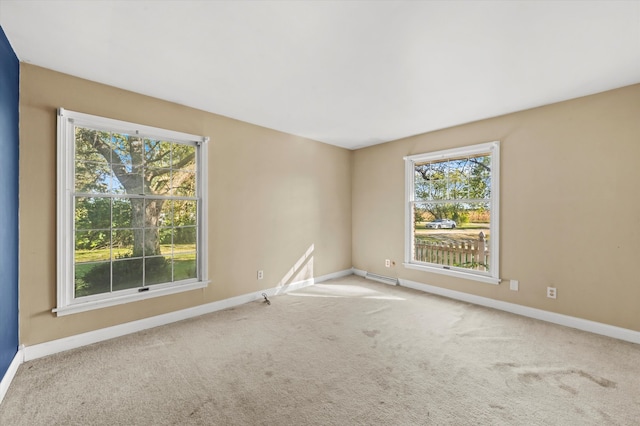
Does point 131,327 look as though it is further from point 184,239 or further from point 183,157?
point 183,157

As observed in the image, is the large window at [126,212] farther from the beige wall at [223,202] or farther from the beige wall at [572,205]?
the beige wall at [572,205]

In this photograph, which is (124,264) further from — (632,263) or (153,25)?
(632,263)

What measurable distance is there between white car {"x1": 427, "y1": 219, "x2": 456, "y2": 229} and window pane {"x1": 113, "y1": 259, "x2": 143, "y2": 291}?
3.92 meters

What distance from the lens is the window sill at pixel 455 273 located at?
11.5 feet

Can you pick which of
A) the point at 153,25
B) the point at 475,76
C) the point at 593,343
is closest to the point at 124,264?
the point at 153,25

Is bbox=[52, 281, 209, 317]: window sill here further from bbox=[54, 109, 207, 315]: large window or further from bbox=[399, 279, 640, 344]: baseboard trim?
bbox=[399, 279, 640, 344]: baseboard trim

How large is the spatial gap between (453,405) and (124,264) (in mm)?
3114

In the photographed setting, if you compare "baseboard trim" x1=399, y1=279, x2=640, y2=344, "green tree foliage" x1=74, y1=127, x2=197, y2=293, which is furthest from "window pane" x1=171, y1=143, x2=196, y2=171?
"baseboard trim" x1=399, y1=279, x2=640, y2=344

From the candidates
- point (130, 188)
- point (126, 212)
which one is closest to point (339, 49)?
point (130, 188)

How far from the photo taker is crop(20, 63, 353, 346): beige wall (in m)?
2.28

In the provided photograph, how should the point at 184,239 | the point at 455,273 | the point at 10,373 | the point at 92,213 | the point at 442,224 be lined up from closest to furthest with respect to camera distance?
the point at 10,373 → the point at 92,213 → the point at 184,239 → the point at 455,273 → the point at 442,224

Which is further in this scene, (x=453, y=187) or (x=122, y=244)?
(x=453, y=187)

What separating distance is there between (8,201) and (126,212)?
0.85m

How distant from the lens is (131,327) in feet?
8.96
